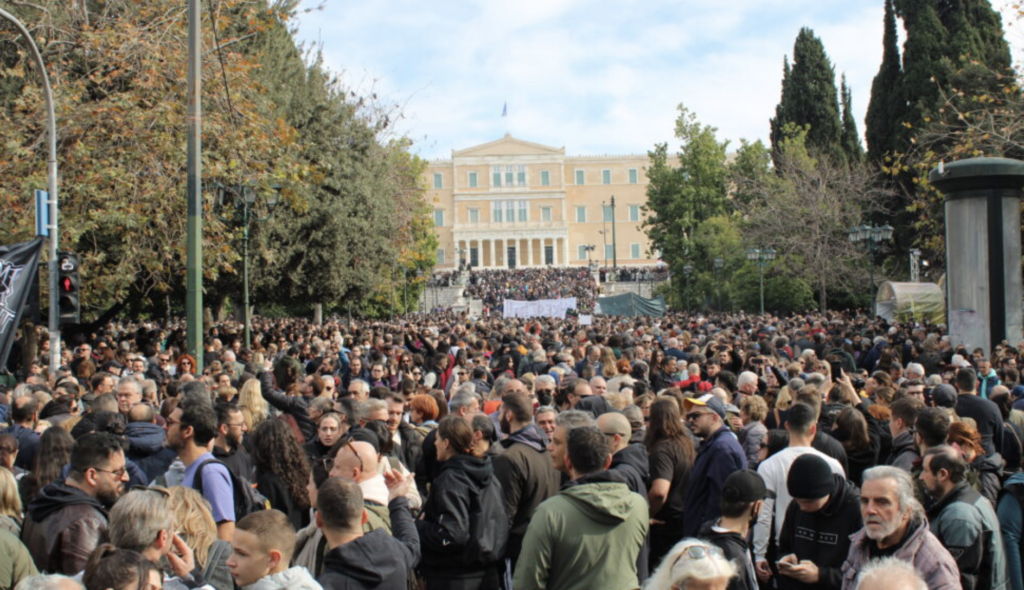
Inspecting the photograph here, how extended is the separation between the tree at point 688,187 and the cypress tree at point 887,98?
497 inches

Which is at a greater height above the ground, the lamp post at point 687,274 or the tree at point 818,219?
the tree at point 818,219

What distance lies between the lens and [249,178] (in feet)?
47.1

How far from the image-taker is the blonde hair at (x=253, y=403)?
6.80 metres

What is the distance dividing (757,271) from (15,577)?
32.3 m

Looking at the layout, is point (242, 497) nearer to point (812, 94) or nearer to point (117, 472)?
point (117, 472)

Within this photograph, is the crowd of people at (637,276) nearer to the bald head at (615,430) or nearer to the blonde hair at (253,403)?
the blonde hair at (253,403)

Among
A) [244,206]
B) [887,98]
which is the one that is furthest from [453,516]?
[887,98]

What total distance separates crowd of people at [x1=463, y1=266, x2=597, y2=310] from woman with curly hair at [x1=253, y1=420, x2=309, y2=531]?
41389mm

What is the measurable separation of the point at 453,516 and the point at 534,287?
52.9 metres

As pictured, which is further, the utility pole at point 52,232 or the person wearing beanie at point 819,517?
the utility pole at point 52,232

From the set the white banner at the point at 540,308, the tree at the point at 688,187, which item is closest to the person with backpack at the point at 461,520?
the white banner at the point at 540,308

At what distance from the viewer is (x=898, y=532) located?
146 inches

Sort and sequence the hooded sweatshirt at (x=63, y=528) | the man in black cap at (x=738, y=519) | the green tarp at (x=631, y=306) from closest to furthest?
the man in black cap at (x=738, y=519)
the hooded sweatshirt at (x=63, y=528)
the green tarp at (x=631, y=306)

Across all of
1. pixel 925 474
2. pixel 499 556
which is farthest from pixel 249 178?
pixel 925 474
